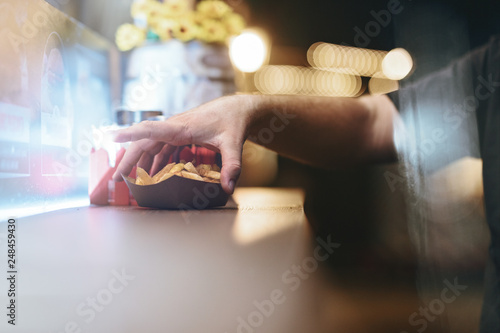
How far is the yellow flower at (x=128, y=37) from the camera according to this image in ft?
3.62

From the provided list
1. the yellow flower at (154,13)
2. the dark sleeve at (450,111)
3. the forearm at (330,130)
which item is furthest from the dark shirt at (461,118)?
the yellow flower at (154,13)

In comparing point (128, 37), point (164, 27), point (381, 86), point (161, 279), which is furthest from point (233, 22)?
point (161, 279)

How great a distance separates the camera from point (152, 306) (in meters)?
0.30

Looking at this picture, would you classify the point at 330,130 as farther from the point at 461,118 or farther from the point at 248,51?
the point at 248,51

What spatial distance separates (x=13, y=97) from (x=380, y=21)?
2.14 ft

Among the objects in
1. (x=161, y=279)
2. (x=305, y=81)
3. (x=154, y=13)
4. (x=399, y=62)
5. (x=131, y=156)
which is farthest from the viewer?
(x=305, y=81)

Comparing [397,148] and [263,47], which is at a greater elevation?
[263,47]

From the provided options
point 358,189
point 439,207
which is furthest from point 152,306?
point 358,189

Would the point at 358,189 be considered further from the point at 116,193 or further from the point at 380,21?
the point at 116,193

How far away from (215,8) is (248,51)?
0.25 meters

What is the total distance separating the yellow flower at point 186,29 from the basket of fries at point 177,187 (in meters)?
0.49

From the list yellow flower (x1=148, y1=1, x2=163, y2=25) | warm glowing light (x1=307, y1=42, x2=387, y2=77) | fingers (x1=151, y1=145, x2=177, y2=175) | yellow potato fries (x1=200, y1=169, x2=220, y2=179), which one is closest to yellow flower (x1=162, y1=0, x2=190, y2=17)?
yellow flower (x1=148, y1=1, x2=163, y2=25)

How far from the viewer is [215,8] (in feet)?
3.50

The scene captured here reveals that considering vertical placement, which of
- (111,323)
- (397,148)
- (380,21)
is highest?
(380,21)
